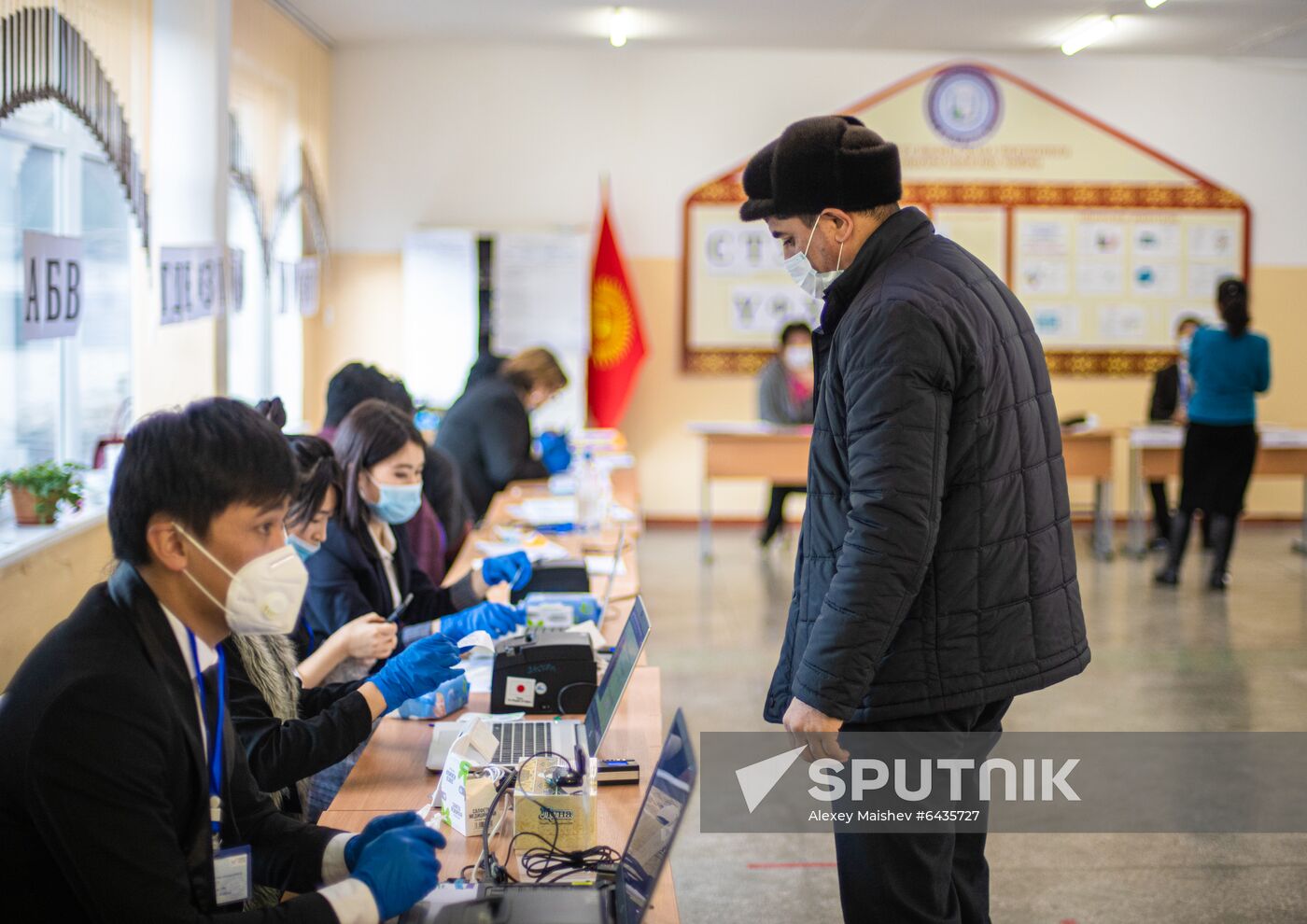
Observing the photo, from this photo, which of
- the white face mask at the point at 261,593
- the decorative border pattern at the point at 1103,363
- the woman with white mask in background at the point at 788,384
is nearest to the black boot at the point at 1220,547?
the decorative border pattern at the point at 1103,363

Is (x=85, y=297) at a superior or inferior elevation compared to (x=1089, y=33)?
inferior

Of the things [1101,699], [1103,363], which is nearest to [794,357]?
[1103,363]

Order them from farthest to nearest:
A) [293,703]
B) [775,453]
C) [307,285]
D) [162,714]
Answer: [307,285], [775,453], [293,703], [162,714]

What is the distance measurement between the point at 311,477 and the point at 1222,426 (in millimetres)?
5217

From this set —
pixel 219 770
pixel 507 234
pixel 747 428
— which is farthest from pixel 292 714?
pixel 507 234

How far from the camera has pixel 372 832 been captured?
1617 millimetres

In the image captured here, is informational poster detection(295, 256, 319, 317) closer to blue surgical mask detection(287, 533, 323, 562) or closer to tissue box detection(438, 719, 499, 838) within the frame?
blue surgical mask detection(287, 533, 323, 562)

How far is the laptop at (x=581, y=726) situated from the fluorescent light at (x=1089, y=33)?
6.20 metres

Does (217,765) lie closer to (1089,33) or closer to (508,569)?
(508,569)

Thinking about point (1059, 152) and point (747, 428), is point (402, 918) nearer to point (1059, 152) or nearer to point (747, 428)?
point (747, 428)

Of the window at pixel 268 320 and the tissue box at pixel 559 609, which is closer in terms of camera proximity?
the tissue box at pixel 559 609

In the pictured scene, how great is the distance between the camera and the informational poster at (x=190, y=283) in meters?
4.74

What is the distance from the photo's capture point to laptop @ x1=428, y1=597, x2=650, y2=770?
6.30 ft

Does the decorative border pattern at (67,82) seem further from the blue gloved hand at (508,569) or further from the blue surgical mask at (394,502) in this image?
the blue gloved hand at (508,569)
